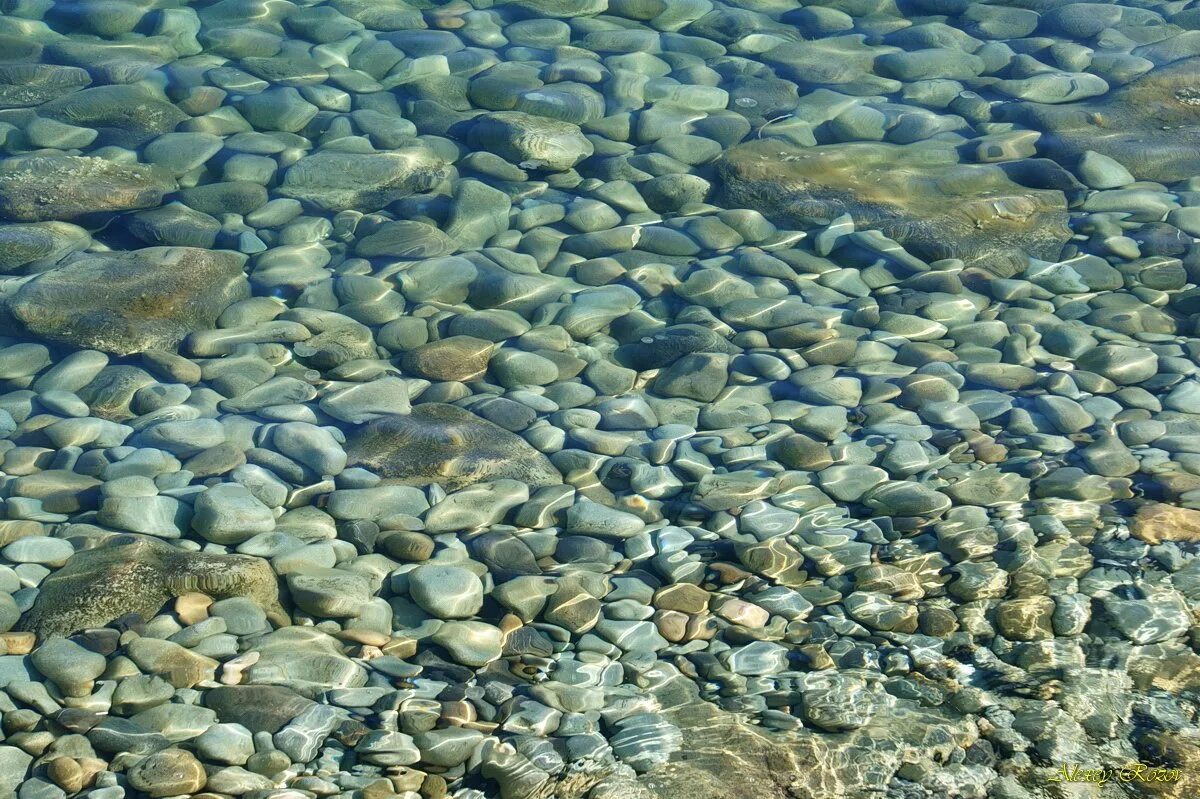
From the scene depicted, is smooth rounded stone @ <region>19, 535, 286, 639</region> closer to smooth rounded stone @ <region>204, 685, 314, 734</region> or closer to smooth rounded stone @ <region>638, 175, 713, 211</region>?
smooth rounded stone @ <region>204, 685, 314, 734</region>

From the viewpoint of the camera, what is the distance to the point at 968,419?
3.19 metres

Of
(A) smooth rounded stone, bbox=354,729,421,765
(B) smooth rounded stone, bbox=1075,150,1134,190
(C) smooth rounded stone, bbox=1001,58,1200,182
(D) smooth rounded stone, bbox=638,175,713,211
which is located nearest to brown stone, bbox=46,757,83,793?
(A) smooth rounded stone, bbox=354,729,421,765

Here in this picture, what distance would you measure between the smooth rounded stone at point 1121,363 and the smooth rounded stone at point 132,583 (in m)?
2.37

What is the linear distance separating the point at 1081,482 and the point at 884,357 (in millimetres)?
732

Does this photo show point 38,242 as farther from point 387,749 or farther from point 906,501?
point 906,501

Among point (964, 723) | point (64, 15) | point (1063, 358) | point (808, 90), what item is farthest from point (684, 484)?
point (64, 15)

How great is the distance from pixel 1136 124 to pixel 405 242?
3002 mm

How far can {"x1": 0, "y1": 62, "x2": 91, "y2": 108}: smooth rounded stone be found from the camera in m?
4.80

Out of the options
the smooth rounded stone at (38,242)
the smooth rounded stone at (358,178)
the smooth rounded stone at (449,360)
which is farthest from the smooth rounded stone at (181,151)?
the smooth rounded stone at (449,360)

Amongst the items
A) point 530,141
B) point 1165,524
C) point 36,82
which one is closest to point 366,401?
point 530,141

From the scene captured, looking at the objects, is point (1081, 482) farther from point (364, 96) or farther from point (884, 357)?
point (364, 96)

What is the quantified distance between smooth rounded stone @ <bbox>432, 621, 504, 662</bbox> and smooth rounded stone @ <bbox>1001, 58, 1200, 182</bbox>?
316 cm

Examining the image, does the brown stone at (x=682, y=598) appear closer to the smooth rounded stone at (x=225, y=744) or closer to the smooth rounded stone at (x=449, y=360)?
the smooth rounded stone at (x=225, y=744)

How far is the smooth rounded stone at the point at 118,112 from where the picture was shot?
4594mm
